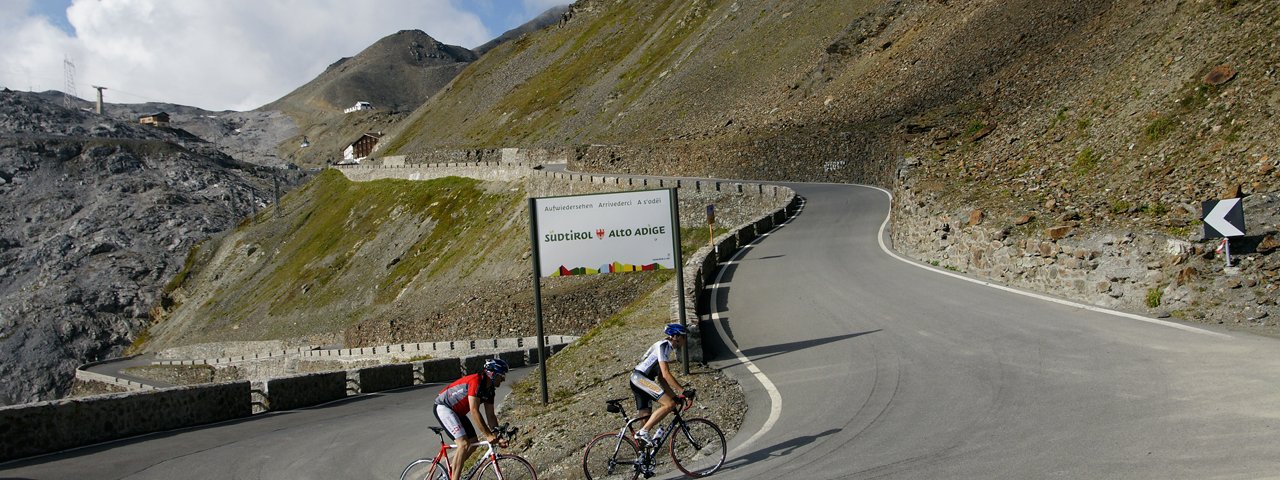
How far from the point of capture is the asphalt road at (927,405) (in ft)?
27.6

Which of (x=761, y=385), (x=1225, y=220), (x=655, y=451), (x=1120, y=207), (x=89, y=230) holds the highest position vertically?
(x=89, y=230)

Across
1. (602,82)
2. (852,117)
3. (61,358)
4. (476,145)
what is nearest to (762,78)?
(852,117)

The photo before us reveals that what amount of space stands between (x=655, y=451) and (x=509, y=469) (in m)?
1.45

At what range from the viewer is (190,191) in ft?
366

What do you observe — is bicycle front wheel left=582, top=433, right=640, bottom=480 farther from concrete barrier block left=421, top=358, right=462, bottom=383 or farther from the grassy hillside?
the grassy hillside

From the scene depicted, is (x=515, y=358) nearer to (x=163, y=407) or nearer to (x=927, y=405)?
(x=163, y=407)

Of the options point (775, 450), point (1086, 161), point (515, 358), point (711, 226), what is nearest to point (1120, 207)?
point (1086, 161)

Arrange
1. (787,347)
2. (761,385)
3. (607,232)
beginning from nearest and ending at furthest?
(761,385)
(607,232)
(787,347)

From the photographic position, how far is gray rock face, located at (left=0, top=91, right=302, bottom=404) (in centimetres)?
7844

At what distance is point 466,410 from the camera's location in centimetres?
930

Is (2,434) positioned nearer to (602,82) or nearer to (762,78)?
(762,78)

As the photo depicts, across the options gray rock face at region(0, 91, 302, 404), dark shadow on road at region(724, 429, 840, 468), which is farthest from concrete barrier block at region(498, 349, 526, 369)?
gray rock face at region(0, 91, 302, 404)

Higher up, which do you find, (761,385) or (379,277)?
(379,277)

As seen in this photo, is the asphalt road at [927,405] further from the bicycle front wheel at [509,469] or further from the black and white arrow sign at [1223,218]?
the bicycle front wheel at [509,469]
